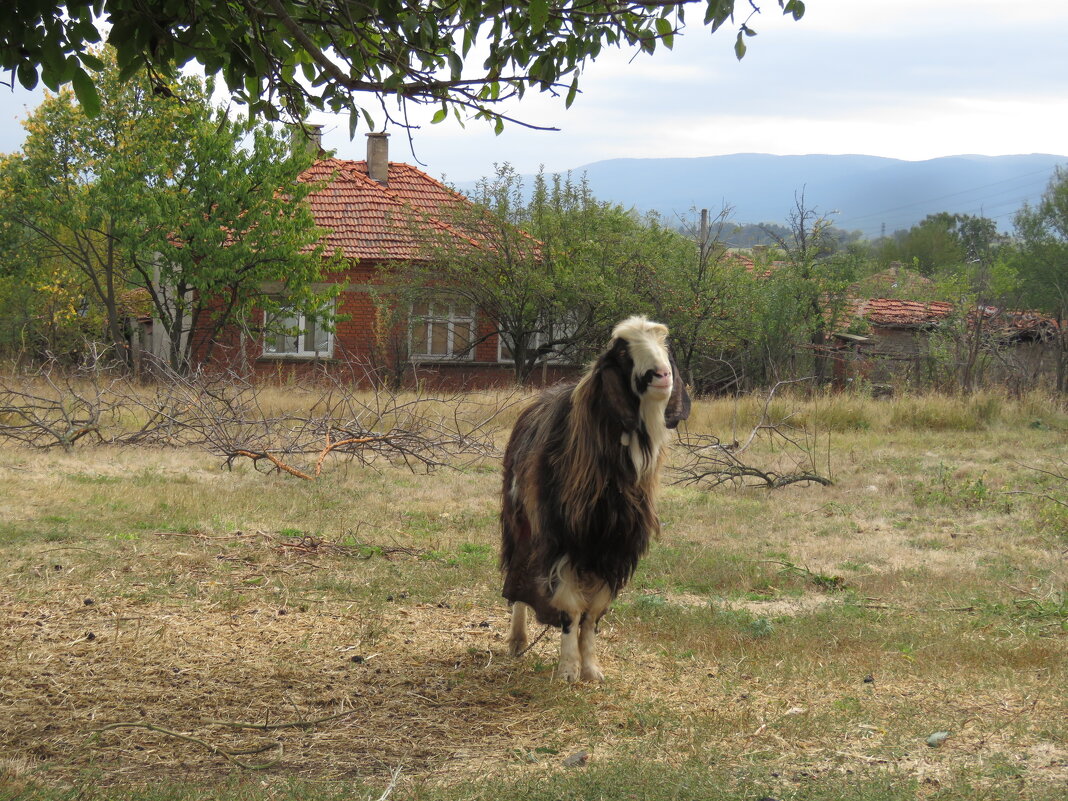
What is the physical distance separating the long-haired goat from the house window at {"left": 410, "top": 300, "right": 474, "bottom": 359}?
21291 mm

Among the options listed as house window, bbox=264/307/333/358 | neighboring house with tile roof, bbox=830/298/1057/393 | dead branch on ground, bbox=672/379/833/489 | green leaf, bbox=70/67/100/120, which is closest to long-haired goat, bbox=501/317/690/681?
green leaf, bbox=70/67/100/120

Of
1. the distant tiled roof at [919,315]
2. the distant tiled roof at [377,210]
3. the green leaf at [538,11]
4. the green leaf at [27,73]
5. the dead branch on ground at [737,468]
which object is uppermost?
the distant tiled roof at [377,210]

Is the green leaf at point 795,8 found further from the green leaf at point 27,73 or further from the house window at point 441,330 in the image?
the house window at point 441,330

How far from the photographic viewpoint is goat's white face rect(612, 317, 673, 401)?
5.36 meters

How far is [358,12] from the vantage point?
569cm

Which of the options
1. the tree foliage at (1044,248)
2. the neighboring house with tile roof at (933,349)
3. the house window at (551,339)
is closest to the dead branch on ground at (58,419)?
the house window at (551,339)

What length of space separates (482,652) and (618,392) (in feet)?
7.10

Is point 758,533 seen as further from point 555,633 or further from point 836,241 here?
point 836,241

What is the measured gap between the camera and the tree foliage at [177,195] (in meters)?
22.9

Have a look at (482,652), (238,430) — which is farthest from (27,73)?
(238,430)

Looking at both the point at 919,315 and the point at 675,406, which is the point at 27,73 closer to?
the point at 675,406

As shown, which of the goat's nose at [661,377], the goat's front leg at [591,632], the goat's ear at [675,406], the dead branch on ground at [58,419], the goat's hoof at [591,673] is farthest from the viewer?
the dead branch on ground at [58,419]

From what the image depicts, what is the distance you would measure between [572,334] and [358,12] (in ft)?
71.1

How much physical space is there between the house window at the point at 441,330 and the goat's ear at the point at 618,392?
21.8m
